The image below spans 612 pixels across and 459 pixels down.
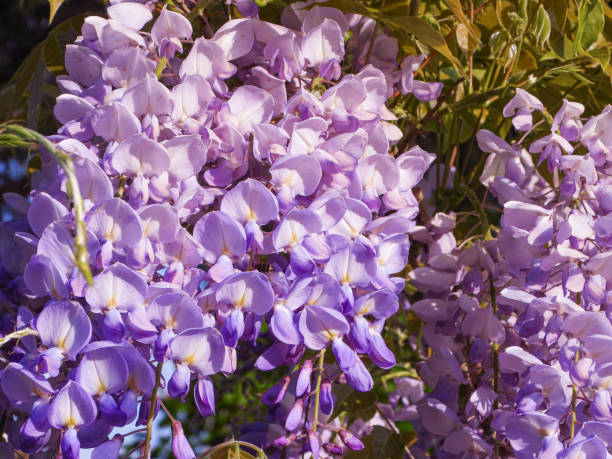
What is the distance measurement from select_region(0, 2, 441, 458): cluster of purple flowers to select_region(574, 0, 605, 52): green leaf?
0.74 ft

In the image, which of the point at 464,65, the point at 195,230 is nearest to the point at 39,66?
the point at 195,230

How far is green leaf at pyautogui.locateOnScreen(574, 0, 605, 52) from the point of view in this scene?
822 mm

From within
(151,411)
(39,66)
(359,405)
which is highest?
(39,66)

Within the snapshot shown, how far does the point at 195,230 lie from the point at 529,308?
0.30 m

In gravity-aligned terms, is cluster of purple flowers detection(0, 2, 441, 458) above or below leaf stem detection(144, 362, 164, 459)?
above

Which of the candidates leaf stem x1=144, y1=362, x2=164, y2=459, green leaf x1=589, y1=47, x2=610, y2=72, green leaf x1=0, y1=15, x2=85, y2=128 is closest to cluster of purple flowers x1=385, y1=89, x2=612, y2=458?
green leaf x1=589, y1=47, x2=610, y2=72

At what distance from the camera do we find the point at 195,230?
635 millimetres

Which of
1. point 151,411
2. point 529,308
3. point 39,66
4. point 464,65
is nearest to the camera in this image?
point 151,411

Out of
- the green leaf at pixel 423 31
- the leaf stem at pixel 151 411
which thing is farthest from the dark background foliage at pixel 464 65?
the leaf stem at pixel 151 411

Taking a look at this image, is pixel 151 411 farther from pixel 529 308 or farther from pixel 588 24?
pixel 588 24

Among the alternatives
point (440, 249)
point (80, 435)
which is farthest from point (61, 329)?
point (440, 249)

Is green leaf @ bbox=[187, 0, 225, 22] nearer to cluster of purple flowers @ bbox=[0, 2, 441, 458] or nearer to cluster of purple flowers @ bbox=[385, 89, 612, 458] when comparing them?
cluster of purple flowers @ bbox=[0, 2, 441, 458]

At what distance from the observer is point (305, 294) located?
0.62m

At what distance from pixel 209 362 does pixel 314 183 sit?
166mm
